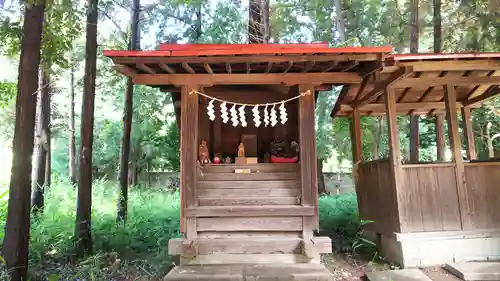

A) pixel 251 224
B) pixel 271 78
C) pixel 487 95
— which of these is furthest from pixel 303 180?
pixel 487 95

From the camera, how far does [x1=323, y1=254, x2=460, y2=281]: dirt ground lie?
5.58m

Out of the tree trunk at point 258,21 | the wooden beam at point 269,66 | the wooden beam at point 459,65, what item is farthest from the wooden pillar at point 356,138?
the tree trunk at point 258,21

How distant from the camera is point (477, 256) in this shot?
6.00 metres

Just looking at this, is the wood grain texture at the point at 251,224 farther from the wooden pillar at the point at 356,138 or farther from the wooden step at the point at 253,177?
the wooden pillar at the point at 356,138

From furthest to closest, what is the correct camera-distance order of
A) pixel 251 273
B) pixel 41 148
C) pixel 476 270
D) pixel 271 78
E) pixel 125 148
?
pixel 41 148 → pixel 125 148 → pixel 271 78 → pixel 476 270 → pixel 251 273

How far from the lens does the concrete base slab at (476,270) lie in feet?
16.7

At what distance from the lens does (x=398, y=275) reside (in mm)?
5453

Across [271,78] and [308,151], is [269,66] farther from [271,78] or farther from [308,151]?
[308,151]

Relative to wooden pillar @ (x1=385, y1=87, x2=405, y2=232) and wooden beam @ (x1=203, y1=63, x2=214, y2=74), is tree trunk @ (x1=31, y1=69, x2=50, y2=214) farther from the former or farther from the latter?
wooden pillar @ (x1=385, y1=87, x2=405, y2=232)

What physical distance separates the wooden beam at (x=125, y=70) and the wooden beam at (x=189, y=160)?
982mm

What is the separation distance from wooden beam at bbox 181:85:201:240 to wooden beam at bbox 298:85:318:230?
74.9 inches

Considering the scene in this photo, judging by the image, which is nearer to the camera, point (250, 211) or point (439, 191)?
point (250, 211)

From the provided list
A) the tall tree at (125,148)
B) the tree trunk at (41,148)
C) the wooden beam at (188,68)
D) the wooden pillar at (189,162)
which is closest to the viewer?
the wooden beam at (188,68)

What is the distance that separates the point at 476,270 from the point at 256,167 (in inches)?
155
